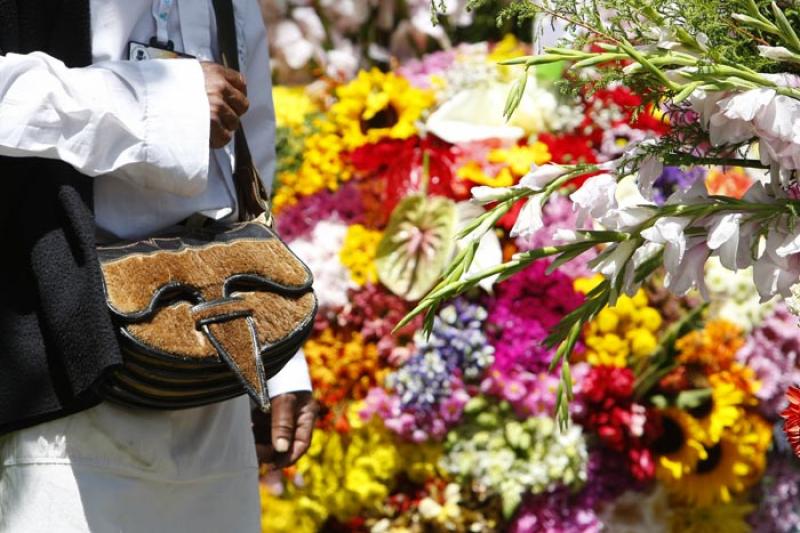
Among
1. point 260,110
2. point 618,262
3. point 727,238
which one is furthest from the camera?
point 260,110

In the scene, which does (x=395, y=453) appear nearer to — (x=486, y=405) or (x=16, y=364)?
(x=486, y=405)

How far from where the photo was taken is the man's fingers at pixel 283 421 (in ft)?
7.37

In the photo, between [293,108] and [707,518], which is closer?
[707,518]

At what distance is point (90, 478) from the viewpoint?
1.78 meters

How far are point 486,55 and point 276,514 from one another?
159cm

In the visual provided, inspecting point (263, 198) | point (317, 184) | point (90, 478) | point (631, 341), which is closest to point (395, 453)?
point (631, 341)

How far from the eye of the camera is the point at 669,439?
3344mm

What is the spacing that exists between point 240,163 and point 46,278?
46 cm

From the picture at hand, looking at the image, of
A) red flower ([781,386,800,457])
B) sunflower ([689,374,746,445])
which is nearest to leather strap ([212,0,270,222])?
red flower ([781,386,800,457])

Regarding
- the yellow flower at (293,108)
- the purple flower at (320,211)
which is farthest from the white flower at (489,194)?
the yellow flower at (293,108)

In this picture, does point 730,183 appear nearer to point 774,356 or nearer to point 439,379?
point 774,356

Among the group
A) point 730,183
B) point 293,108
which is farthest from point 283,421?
point 293,108

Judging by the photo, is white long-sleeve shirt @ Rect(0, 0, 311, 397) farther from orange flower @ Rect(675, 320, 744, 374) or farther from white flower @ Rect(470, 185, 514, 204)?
orange flower @ Rect(675, 320, 744, 374)

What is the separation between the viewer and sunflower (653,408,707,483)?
3.30 meters
